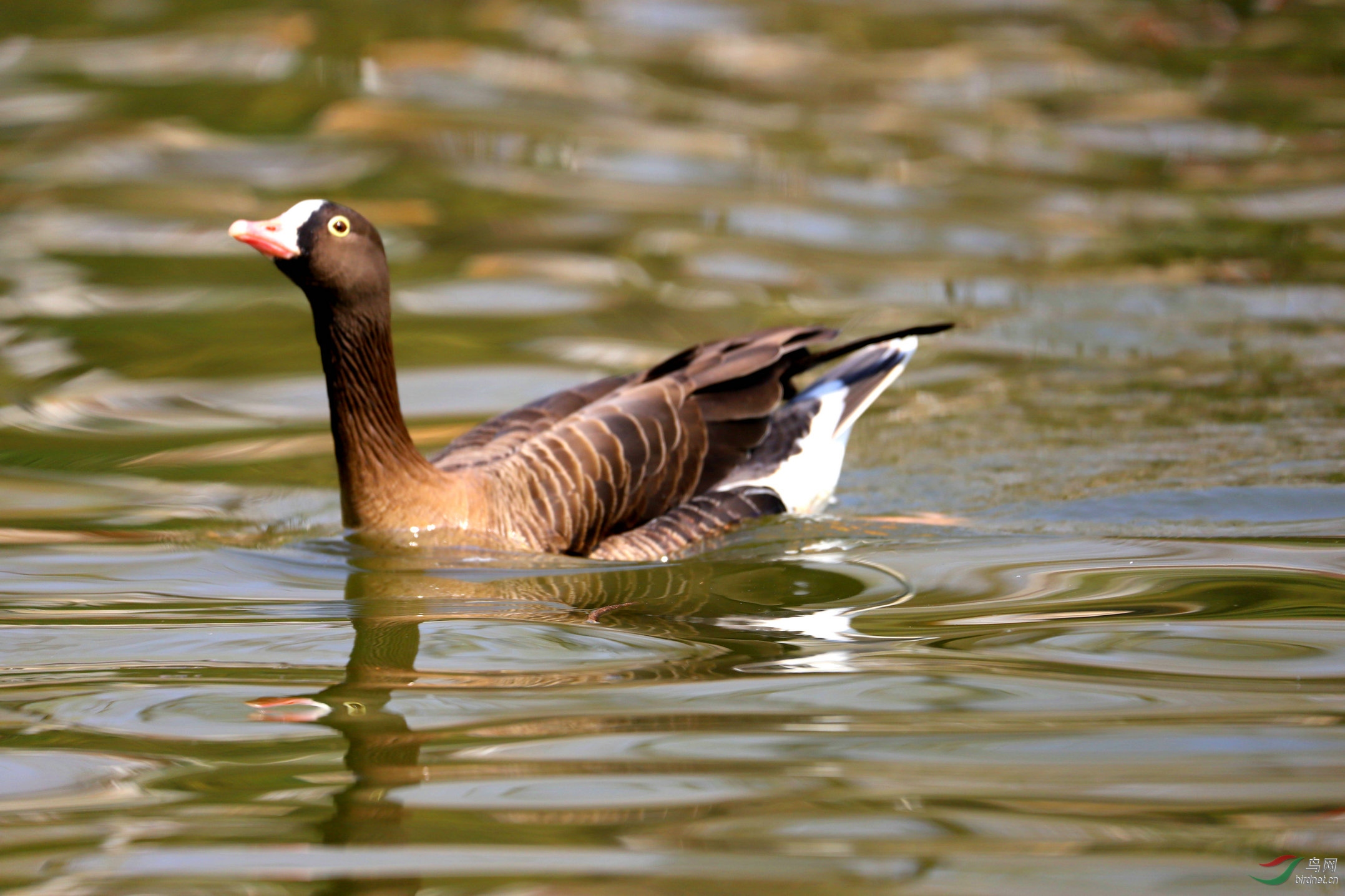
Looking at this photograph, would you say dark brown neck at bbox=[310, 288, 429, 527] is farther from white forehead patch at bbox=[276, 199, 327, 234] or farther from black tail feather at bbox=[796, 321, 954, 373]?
black tail feather at bbox=[796, 321, 954, 373]

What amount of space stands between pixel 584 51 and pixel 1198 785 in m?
14.0

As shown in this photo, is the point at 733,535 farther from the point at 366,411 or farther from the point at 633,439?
the point at 366,411

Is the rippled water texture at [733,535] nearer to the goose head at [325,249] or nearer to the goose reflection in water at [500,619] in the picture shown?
the goose reflection in water at [500,619]

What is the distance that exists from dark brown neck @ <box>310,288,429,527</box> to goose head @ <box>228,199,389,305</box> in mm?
110

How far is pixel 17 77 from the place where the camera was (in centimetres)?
1530

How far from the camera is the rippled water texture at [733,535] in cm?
398

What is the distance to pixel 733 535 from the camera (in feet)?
23.7

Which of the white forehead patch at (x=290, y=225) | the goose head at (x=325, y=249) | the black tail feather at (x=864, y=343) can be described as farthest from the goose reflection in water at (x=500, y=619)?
the white forehead patch at (x=290, y=225)

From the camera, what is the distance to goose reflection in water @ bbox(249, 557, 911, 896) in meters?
4.18

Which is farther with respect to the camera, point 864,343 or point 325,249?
point 864,343
